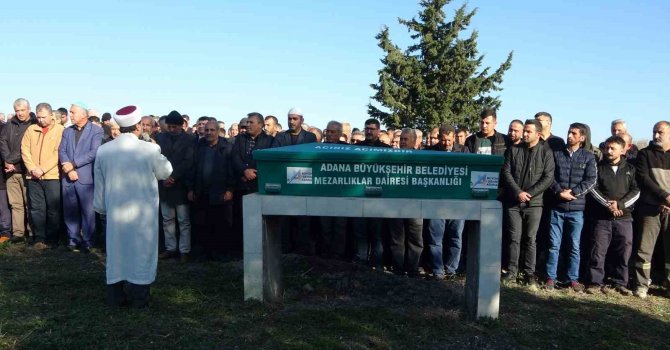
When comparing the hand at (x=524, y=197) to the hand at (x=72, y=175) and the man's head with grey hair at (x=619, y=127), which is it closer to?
the man's head with grey hair at (x=619, y=127)

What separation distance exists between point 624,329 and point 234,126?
960cm

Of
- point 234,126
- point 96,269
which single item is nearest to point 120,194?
point 96,269

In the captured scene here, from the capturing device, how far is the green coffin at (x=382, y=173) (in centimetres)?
529

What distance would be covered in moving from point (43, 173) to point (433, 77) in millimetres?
24022

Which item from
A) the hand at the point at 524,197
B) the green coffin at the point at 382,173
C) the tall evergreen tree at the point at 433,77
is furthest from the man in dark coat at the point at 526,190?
the tall evergreen tree at the point at 433,77

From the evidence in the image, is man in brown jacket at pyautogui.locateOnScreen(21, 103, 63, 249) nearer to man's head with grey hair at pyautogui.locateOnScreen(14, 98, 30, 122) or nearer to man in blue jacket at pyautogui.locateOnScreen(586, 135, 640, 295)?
man's head with grey hair at pyautogui.locateOnScreen(14, 98, 30, 122)

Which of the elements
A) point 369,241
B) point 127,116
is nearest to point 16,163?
point 127,116

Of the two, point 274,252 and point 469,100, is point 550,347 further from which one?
point 469,100

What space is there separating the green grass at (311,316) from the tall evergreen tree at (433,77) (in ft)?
74.6

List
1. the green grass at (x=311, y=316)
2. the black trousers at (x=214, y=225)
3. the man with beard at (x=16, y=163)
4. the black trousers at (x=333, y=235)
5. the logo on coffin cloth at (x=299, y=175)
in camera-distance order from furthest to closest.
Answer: the man with beard at (x=16, y=163)
the black trousers at (x=214, y=225)
the black trousers at (x=333, y=235)
the logo on coffin cloth at (x=299, y=175)
the green grass at (x=311, y=316)

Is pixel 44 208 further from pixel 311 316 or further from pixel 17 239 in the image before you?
pixel 311 316

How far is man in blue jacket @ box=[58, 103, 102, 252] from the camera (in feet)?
27.0

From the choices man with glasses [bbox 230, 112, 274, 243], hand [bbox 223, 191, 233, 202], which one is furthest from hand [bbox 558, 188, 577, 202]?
hand [bbox 223, 191, 233, 202]

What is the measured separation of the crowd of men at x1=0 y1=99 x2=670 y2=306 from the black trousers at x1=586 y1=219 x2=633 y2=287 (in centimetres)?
1
